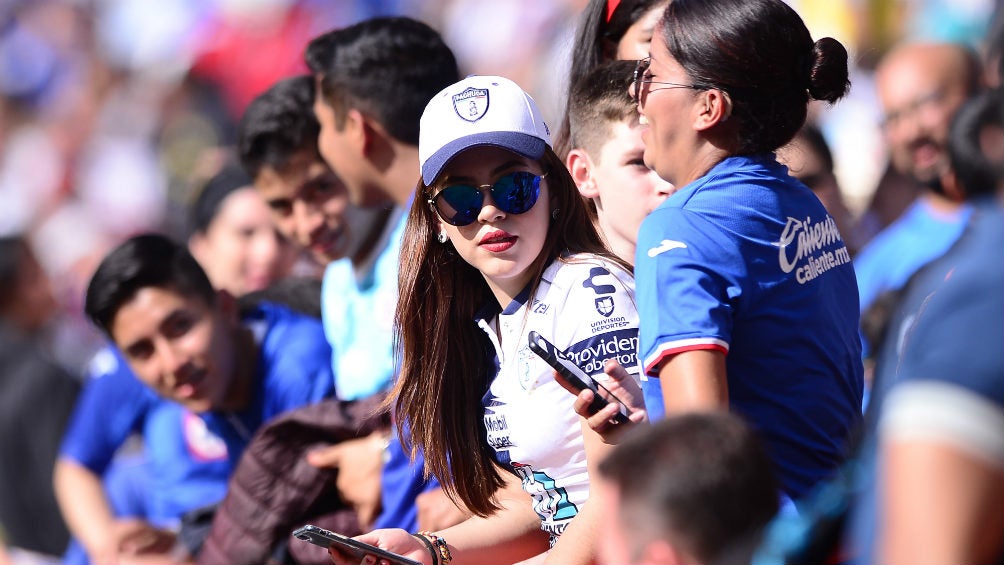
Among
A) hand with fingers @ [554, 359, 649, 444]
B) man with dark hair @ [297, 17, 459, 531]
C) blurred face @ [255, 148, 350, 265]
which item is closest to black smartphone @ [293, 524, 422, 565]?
hand with fingers @ [554, 359, 649, 444]

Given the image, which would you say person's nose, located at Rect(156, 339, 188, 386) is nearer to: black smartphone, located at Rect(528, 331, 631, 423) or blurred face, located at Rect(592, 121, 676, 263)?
blurred face, located at Rect(592, 121, 676, 263)

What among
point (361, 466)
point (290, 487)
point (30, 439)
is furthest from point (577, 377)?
point (30, 439)

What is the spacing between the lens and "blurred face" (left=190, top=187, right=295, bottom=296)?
627 centimetres

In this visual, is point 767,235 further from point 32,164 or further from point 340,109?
point 32,164

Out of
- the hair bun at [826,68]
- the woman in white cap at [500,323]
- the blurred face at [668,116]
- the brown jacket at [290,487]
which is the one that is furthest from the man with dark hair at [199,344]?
the hair bun at [826,68]

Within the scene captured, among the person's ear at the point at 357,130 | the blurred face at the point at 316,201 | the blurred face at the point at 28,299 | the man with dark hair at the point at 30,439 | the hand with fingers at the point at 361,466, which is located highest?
the person's ear at the point at 357,130

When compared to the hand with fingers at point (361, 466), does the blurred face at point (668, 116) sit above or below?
above

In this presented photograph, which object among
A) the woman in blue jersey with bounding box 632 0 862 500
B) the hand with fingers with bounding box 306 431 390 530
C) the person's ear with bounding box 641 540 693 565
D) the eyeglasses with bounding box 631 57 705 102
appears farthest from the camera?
the hand with fingers with bounding box 306 431 390 530

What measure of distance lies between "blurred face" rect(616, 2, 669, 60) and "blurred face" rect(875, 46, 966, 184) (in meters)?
2.36

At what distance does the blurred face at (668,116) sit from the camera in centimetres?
260

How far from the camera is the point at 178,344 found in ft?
15.4

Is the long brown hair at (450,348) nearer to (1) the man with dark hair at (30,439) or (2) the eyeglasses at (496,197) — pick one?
(2) the eyeglasses at (496,197)

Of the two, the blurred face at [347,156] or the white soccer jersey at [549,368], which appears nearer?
the white soccer jersey at [549,368]

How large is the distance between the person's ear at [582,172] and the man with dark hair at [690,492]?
147 cm
